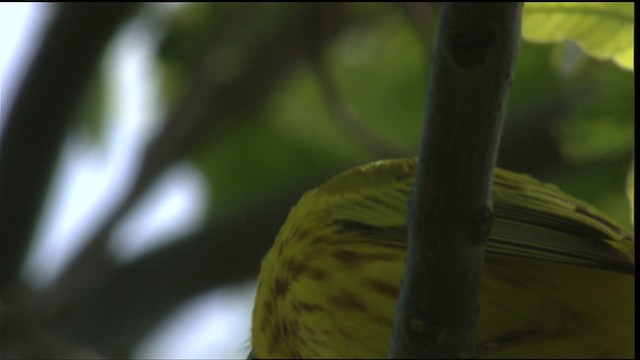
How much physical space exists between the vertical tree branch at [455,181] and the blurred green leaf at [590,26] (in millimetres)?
1586

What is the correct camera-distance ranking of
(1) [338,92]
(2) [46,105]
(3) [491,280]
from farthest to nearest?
(1) [338,92] → (2) [46,105] → (3) [491,280]

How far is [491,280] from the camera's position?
3150mm

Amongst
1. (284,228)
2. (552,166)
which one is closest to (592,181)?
(552,166)

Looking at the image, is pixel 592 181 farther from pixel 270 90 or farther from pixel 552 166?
pixel 270 90

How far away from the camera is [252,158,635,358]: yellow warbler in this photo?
3068 mm

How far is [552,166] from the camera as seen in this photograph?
6059 millimetres

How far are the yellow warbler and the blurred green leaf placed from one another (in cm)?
62

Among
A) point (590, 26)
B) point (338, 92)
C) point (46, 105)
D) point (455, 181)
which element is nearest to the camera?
point (455, 181)

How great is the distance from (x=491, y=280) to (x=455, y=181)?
0.76 meters

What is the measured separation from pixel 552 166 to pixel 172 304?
5.91 feet

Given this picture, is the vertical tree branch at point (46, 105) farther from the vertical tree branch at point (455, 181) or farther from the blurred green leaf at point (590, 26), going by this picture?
the vertical tree branch at point (455, 181)

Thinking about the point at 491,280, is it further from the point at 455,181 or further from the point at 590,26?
the point at 590,26

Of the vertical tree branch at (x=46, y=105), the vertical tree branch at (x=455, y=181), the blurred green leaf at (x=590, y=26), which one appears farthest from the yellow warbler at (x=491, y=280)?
the vertical tree branch at (x=46, y=105)

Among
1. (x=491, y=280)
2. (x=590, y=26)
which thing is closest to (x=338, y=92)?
(x=590, y=26)
